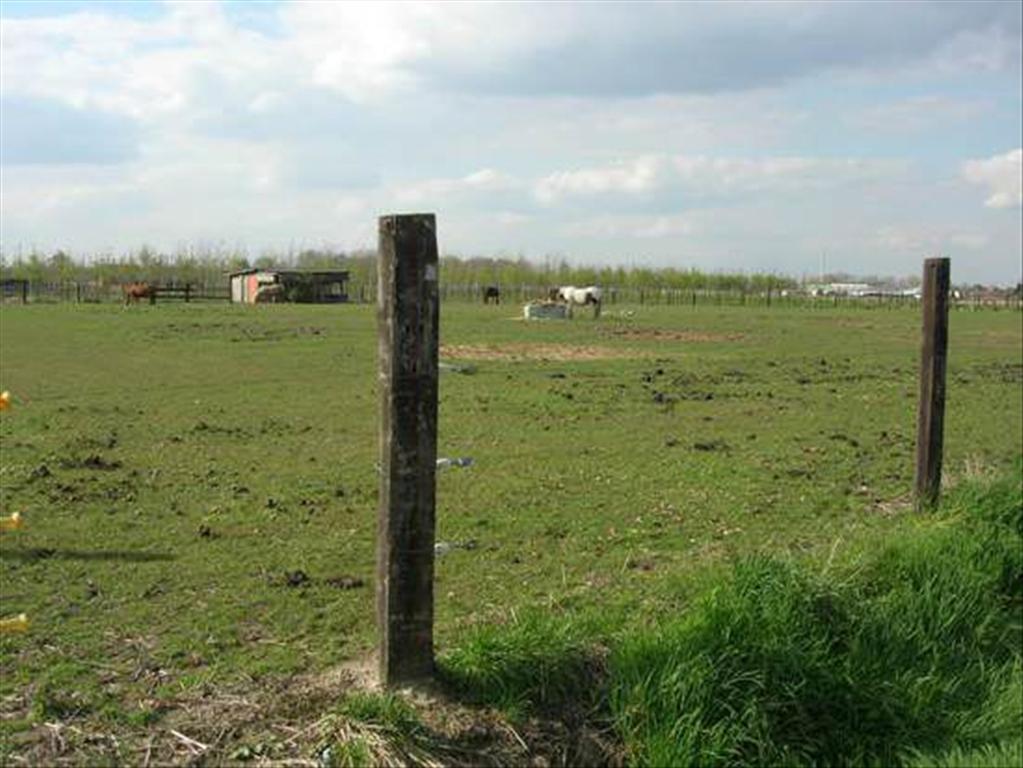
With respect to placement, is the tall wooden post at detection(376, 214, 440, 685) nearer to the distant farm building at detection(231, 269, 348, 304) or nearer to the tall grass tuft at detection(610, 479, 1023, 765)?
the tall grass tuft at detection(610, 479, 1023, 765)

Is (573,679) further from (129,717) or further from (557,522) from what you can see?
(557,522)

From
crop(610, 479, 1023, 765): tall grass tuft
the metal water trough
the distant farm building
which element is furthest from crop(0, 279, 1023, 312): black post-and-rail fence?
crop(610, 479, 1023, 765): tall grass tuft

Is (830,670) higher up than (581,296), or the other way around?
(581,296)

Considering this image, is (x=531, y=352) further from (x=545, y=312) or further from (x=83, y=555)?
(x=83, y=555)

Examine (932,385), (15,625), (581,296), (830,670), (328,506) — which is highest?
(932,385)

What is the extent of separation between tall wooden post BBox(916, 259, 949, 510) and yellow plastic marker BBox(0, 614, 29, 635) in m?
5.91

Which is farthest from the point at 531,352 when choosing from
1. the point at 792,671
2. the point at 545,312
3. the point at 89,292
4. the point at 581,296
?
the point at 89,292

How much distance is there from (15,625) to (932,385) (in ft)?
20.4

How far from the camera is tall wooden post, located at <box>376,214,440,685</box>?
463cm

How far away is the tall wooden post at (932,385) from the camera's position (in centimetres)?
833

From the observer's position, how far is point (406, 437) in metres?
4.68

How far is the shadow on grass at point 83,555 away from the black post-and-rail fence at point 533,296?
52944mm

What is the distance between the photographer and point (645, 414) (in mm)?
14930

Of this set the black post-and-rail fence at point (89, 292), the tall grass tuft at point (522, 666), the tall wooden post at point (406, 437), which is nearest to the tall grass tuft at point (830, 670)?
the tall grass tuft at point (522, 666)
